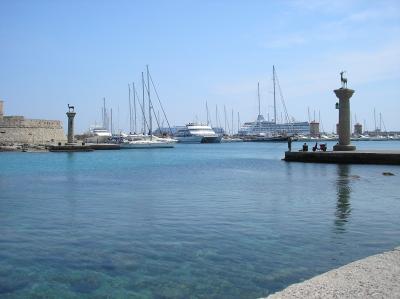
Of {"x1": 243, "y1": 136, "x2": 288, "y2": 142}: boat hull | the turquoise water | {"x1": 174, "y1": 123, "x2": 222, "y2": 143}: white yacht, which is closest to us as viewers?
the turquoise water

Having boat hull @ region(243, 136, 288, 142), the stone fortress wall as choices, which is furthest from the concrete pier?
boat hull @ region(243, 136, 288, 142)

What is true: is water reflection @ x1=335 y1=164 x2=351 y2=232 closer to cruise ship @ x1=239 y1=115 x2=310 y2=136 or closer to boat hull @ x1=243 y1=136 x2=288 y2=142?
boat hull @ x1=243 y1=136 x2=288 y2=142

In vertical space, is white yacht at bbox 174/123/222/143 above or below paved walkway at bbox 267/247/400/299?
above

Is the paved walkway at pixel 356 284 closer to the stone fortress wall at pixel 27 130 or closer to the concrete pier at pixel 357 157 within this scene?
the concrete pier at pixel 357 157

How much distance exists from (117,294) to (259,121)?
17682 cm

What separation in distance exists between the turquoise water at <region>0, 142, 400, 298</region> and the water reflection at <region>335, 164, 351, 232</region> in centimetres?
4

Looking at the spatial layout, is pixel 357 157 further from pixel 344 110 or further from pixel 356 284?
pixel 356 284

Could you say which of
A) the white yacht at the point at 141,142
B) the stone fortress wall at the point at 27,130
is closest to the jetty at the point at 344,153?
the white yacht at the point at 141,142

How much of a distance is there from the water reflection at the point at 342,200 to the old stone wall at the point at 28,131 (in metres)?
61.7

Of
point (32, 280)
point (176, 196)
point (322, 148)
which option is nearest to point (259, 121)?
point (322, 148)

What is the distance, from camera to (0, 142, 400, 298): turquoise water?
766cm

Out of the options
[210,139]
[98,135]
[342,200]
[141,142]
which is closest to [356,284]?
[342,200]

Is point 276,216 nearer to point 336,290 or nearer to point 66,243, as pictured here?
point 66,243

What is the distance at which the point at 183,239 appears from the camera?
10.9m
